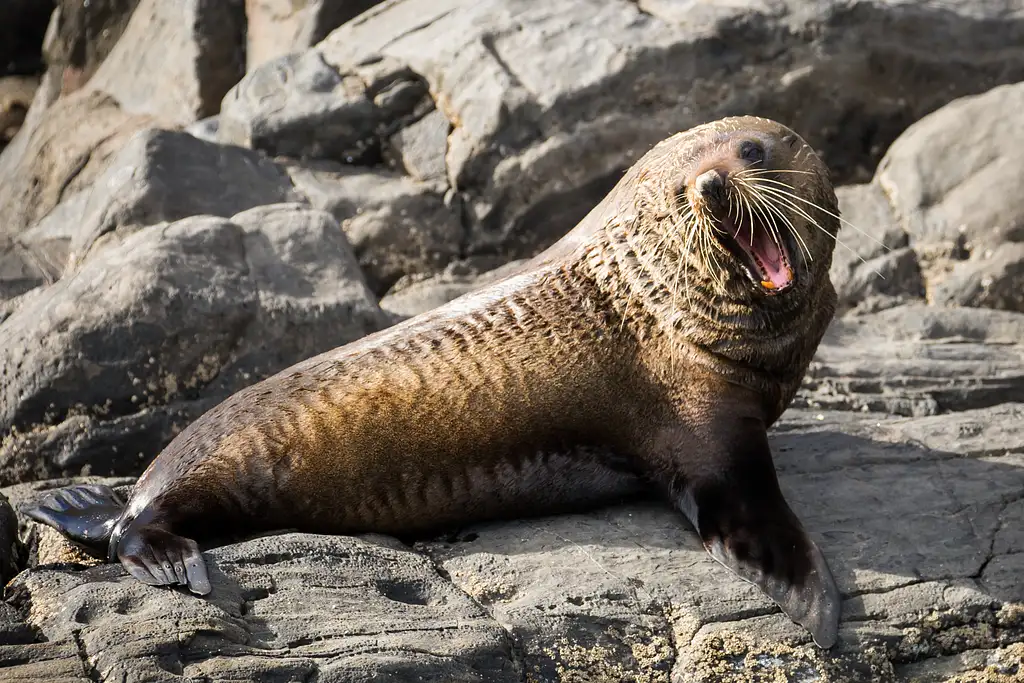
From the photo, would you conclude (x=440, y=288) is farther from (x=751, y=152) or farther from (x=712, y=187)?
(x=712, y=187)

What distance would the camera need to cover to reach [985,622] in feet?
16.7

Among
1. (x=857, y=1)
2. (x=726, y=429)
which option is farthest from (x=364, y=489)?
(x=857, y=1)

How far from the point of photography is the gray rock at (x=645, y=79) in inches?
409

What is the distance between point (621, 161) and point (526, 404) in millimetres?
4901

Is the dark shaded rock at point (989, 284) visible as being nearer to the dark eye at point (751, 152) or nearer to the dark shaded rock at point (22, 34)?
the dark eye at point (751, 152)

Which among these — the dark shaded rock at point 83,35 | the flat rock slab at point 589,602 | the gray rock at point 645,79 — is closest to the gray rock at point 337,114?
the gray rock at point 645,79

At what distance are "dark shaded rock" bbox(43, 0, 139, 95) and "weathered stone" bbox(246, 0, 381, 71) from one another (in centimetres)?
234

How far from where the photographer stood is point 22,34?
16469 millimetres

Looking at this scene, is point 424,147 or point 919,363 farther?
point 424,147

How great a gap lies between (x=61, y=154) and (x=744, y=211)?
32.1 ft

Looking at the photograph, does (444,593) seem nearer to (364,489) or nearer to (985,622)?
(364,489)

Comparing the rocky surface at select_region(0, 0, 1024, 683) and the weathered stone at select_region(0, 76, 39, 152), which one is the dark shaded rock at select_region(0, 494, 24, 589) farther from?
the weathered stone at select_region(0, 76, 39, 152)

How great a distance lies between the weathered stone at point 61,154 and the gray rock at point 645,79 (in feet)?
10.3

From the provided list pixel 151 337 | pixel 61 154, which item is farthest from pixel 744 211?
pixel 61 154
